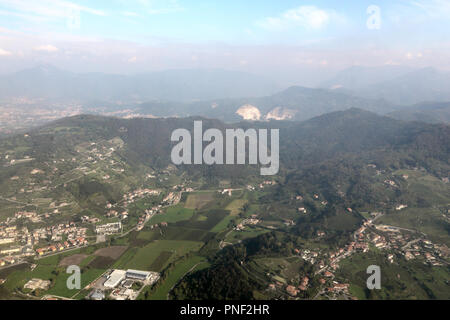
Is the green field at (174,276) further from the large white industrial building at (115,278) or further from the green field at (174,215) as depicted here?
the green field at (174,215)

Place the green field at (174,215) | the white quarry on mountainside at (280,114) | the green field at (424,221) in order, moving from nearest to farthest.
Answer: the green field at (424,221)
the green field at (174,215)
the white quarry on mountainside at (280,114)

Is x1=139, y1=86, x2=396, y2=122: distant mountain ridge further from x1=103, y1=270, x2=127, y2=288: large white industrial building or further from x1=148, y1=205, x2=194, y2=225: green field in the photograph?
x1=103, y1=270, x2=127, y2=288: large white industrial building

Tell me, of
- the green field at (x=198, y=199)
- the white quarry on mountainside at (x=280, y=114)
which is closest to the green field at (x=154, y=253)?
the green field at (x=198, y=199)

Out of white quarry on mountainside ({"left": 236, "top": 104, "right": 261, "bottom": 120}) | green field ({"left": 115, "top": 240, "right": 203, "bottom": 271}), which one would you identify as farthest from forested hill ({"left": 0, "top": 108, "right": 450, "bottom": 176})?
white quarry on mountainside ({"left": 236, "top": 104, "right": 261, "bottom": 120})

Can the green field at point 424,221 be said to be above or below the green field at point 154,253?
above

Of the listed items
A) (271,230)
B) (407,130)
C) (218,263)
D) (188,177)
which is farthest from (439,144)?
(218,263)

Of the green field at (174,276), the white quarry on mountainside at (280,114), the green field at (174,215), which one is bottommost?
the green field at (174,276)

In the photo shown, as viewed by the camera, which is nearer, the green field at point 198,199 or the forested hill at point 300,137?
the green field at point 198,199

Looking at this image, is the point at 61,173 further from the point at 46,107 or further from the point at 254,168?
the point at 46,107

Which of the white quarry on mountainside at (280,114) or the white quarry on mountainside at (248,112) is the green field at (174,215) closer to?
the white quarry on mountainside at (248,112)

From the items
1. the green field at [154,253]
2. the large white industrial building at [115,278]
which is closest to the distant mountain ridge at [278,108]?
the green field at [154,253]

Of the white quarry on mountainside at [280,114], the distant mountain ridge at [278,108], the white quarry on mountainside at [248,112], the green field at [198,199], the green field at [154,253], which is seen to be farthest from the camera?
the white quarry on mountainside at [280,114]
